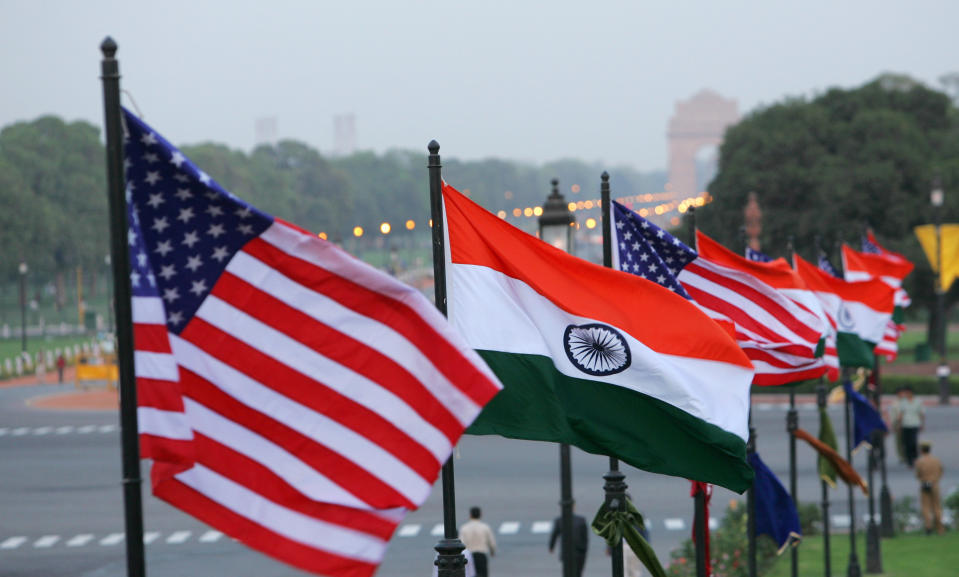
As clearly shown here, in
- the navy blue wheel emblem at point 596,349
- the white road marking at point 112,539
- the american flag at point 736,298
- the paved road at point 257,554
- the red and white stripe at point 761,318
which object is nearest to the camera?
the navy blue wheel emblem at point 596,349

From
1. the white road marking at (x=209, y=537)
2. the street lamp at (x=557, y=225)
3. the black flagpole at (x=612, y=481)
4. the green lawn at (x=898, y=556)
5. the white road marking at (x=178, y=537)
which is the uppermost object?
the street lamp at (x=557, y=225)

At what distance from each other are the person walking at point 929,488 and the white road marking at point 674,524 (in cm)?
420

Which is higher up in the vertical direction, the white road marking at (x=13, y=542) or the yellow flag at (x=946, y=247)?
the yellow flag at (x=946, y=247)

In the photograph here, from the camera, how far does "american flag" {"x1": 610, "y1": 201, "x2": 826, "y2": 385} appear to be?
1150 cm

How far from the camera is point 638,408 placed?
9.44 meters

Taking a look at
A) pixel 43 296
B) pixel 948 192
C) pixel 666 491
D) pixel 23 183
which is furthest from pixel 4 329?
pixel 666 491

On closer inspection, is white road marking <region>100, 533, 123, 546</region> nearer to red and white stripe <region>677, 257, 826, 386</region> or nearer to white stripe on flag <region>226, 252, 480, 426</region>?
red and white stripe <region>677, 257, 826, 386</region>

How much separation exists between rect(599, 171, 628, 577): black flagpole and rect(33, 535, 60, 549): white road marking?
15.4 m

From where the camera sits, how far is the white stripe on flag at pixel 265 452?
675cm

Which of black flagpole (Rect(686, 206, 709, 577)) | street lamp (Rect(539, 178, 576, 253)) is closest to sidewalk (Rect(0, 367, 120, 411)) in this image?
street lamp (Rect(539, 178, 576, 253))

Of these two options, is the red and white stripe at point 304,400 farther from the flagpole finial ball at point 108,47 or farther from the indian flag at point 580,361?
the indian flag at point 580,361

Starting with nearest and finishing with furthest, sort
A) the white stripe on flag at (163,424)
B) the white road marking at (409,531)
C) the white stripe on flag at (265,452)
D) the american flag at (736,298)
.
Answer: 1. the white stripe on flag at (163,424)
2. the white stripe on flag at (265,452)
3. the american flag at (736,298)
4. the white road marking at (409,531)

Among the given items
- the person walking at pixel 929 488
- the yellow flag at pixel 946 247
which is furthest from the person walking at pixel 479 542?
the yellow flag at pixel 946 247

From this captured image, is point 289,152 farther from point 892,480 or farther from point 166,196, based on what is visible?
point 166,196
